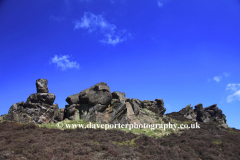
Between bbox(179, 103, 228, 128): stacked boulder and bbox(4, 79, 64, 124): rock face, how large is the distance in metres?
44.0

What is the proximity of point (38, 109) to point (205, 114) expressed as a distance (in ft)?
172

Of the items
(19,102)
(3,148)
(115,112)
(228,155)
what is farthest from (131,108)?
(3,148)

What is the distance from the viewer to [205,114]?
5434 centimetres

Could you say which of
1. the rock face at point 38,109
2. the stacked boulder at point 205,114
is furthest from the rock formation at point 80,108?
the stacked boulder at point 205,114

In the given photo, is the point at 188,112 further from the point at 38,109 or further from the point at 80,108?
the point at 38,109

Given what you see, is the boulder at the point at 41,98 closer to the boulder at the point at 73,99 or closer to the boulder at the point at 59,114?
the boulder at the point at 59,114

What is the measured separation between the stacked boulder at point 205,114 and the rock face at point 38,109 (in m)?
44.0

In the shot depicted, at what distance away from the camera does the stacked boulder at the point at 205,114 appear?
174 ft

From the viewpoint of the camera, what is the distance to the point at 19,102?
29.2 metres

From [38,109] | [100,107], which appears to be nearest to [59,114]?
[38,109]

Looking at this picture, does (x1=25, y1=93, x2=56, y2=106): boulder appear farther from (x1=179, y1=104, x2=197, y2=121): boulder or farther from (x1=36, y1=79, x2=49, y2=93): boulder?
(x1=179, y1=104, x2=197, y2=121): boulder

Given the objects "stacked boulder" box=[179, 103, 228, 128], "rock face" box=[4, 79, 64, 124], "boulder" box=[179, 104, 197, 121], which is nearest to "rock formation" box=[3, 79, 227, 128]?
"rock face" box=[4, 79, 64, 124]

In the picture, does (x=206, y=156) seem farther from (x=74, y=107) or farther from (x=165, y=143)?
(x=74, y=107)

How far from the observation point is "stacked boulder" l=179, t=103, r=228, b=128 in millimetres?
53009
